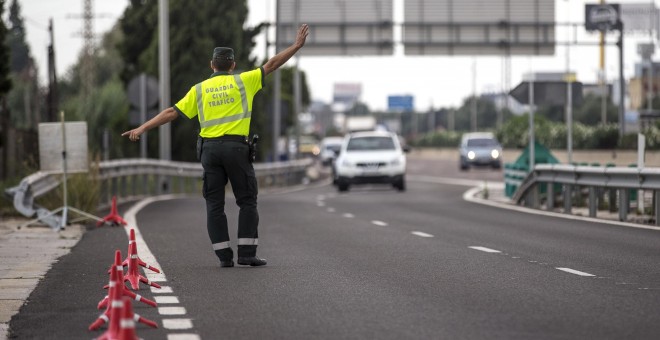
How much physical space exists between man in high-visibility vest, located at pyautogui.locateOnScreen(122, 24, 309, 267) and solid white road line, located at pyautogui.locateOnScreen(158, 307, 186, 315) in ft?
10.4

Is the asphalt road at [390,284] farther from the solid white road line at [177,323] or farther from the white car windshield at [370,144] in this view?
the white car windshield at [370,144]

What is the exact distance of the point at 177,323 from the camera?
9422 millimetres

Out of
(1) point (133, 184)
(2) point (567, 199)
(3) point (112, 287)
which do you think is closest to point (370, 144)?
(1) point (133, 184)

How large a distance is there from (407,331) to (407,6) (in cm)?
4706

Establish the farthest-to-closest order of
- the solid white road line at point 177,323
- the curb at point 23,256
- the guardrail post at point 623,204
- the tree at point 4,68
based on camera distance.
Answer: the tree at point 4,68
the guardrail post at point 623,204
the curb at point 23,256
the solid white road line at point 177,323

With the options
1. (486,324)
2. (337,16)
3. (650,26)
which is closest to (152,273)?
(486,324)

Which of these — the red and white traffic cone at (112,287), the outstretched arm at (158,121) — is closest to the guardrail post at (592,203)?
the outstretched arm at (158,121)

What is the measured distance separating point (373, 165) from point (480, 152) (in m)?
29.2

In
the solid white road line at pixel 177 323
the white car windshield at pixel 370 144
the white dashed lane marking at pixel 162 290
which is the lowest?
the white dashed lane marking at pixel 162 290

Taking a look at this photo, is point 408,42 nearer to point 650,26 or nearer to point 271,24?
point 271,24

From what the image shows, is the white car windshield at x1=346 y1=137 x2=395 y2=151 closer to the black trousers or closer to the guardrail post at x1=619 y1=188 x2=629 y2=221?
the guardrail post at x1=619 y1=188 x2=629 y2=221

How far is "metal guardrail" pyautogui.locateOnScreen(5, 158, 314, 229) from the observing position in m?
20.6

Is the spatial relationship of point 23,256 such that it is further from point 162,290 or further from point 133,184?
point 133,184

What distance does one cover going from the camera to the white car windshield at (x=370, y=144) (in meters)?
40.2
